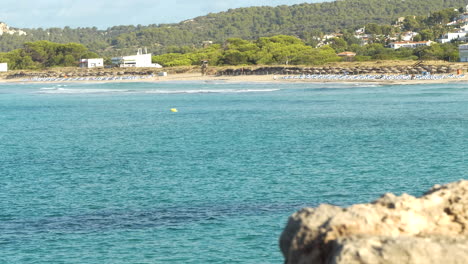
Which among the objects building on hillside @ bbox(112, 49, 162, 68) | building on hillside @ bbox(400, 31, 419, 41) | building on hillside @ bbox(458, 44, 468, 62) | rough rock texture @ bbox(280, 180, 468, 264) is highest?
building on hillside @ bbox(400, 31, 419, 41)

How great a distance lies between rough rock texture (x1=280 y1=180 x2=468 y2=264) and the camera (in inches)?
244

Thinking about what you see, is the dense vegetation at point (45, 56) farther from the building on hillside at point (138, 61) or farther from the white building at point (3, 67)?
the building on hillside at point (138, 61)

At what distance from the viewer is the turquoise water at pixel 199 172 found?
17.5m

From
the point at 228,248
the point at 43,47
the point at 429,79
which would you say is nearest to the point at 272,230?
the point at 228,248

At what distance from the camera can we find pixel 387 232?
22.5ft

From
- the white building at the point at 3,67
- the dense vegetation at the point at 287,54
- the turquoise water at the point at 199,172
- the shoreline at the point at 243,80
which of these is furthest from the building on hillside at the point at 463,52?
the white building at the point at 3,67

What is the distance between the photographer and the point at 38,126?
55.5 meters

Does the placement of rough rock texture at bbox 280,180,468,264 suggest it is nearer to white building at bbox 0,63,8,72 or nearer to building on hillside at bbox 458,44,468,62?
building on hillside at bbox 458,44,468,62

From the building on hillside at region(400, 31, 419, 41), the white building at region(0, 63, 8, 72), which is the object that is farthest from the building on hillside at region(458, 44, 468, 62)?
the white building at region(0, 63, 8, 72)

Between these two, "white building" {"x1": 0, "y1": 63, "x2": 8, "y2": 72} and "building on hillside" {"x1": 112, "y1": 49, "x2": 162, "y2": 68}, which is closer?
"building on hillside" {"x1": 112, "y1": 49, "x2": 162, "y2": 68}

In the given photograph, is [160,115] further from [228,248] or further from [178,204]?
[228,248]

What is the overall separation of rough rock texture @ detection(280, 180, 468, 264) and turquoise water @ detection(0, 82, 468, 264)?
8.71m

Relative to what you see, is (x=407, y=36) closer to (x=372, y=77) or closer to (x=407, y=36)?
(x=407, y=36)

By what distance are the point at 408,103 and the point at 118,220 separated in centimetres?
5062
